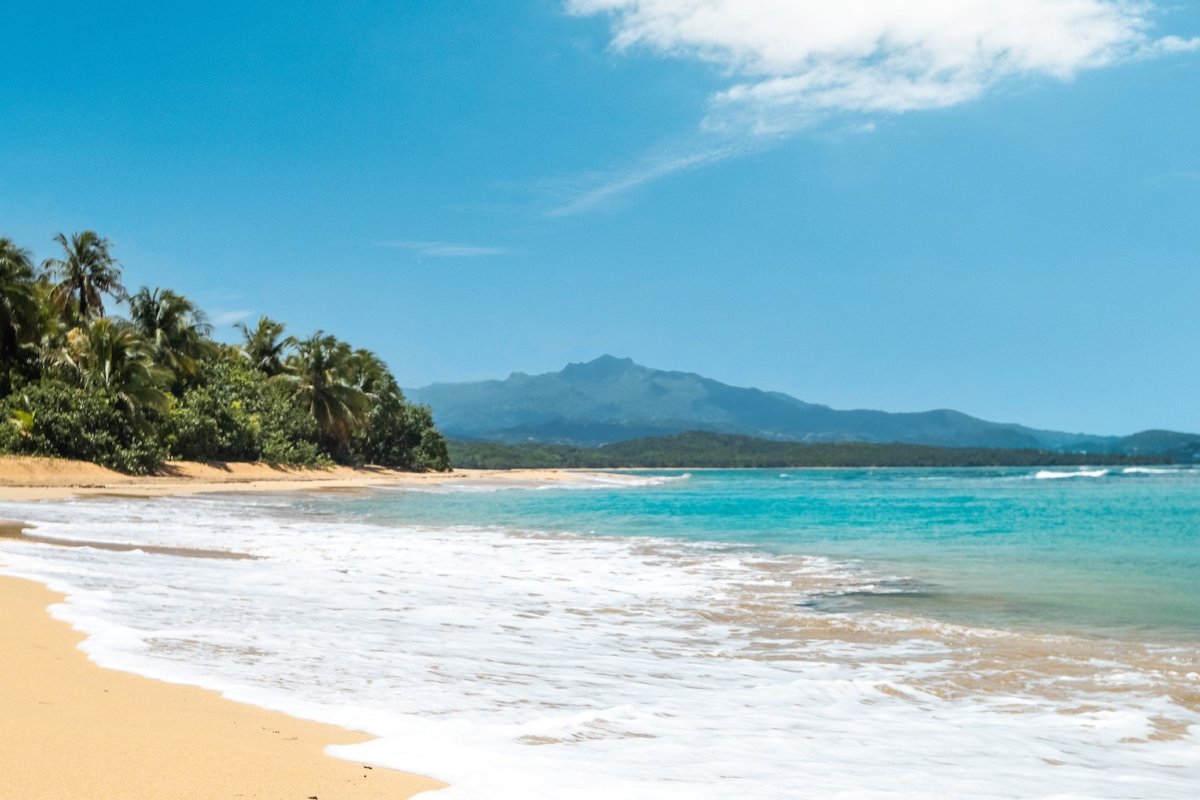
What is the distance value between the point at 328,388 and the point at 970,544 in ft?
148

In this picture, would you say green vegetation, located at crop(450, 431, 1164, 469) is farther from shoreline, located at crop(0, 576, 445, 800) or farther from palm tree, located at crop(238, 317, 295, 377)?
shoreline, located at crop(0, 576, 445, 800)

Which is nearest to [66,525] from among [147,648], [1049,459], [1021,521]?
[147,648]

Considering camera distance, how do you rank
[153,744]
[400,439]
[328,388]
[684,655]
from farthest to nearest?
[400,439], [328,388], [684,655], [153,744]

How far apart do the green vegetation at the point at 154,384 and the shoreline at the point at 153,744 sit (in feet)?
104

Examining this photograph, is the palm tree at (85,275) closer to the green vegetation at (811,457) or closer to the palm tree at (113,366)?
the palm tree at (113,366)

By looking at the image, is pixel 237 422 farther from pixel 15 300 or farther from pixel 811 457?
pixel 811 457

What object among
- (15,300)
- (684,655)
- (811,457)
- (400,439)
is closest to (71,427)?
(15,300)

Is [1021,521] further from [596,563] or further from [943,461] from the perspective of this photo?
[943,461]

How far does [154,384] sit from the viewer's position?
3606 cm

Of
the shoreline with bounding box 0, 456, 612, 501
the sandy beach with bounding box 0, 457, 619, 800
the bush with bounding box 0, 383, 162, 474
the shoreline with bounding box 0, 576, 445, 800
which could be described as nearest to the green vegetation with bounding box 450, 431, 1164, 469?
the shoreline with bounding box 0, 456, 612, 501

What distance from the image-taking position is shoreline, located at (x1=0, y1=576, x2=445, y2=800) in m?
3.15

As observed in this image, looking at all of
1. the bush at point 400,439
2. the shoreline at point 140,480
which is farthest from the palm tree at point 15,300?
the bush at point 400,439

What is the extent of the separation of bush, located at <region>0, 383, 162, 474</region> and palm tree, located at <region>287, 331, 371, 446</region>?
65.8ft

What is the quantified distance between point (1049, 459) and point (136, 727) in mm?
165923
